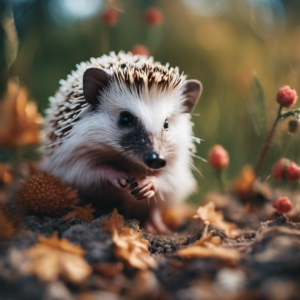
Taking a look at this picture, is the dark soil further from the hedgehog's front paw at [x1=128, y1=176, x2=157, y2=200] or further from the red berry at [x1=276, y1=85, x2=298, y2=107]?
the red berry at [x1=276, y1=85, x2=298, y2=107]

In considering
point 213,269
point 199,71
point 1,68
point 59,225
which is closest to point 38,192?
point 59,225

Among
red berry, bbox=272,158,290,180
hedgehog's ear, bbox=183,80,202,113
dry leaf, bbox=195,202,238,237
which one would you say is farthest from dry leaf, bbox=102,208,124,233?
red berry, bbox=272,158,290,180

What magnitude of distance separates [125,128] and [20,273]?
3.94ft

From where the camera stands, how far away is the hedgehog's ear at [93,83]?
6.95 ft

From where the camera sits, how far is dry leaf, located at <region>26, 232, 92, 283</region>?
1207mm

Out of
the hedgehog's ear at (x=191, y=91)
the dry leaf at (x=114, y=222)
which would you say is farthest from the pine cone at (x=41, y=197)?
the hedgehog's ear at (x=191, y=91)

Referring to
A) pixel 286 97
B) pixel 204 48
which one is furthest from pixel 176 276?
pixel 204 48

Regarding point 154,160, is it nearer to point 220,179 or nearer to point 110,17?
point 220,179

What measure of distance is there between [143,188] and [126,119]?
531 millimetres

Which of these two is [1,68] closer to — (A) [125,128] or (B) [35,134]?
(B) [35,134]

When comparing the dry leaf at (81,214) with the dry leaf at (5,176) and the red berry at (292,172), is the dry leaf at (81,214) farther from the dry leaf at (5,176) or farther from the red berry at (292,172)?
the red berry at (292,172)

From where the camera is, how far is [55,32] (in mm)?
3488

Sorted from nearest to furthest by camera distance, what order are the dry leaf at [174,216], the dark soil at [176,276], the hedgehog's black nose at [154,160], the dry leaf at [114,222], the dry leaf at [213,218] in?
the dark soil at [176,276] < the dry leaf at [114,222] < the hedgehog's black nose at [154,160] < the dry leaf at [213,218] < the dry leaf at [174,216]

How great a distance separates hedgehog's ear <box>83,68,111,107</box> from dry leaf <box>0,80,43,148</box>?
119cm
